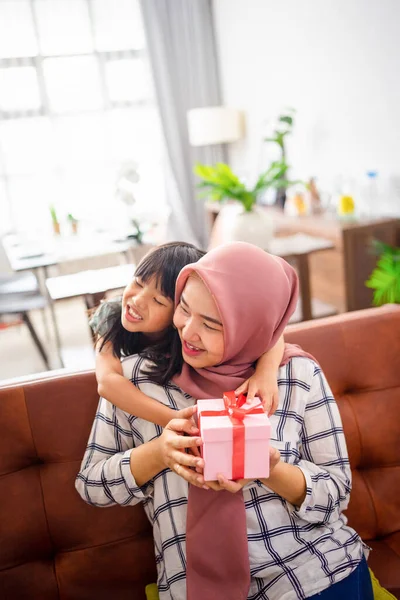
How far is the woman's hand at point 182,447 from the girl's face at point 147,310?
8.2 inches

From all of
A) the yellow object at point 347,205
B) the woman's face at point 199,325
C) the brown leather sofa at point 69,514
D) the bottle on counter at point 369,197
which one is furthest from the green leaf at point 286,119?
the woman's face at point 199,325

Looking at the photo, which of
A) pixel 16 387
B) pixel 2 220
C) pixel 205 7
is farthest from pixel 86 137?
pixel 16 387

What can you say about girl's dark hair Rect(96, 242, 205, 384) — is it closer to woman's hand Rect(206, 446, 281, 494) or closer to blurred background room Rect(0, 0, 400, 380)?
woman's hand Rect(206, 446, 281, 494)

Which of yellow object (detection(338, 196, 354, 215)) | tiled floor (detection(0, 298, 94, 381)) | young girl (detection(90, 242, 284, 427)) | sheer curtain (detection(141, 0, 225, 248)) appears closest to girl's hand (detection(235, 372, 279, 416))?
young girl (detection(90, 242, 284, 427))

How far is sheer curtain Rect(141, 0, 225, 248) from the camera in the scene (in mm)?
5332

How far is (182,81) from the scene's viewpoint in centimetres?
555

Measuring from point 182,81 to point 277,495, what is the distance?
521 centimetres

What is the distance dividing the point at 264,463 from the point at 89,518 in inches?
20.2

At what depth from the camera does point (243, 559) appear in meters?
0.94

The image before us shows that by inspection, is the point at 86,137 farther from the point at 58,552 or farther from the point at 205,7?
the point at 58,552

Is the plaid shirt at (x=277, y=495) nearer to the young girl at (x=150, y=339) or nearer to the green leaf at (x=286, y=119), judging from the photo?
the young girl at (x=150, y=339)

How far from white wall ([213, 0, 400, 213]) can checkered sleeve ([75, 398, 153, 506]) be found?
107 inches

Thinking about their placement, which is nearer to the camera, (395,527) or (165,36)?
(395,527)

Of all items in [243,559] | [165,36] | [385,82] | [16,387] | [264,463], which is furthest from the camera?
[165,36]
